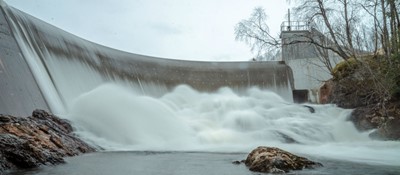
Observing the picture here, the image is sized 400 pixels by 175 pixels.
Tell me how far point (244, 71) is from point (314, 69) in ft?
14.8

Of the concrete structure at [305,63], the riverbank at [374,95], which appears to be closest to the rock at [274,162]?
the riverbank at [374,95]

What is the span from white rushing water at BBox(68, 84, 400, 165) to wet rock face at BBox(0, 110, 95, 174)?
31.6 inches

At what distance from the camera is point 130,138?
970cm

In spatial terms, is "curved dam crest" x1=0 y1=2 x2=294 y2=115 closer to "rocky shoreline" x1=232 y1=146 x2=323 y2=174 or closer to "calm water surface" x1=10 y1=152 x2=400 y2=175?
"calm water surface" x1=10 y1=152 x2=400 y2=175

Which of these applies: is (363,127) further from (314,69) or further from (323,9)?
(314,69)

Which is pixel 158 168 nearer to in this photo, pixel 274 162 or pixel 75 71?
pixel 274 162

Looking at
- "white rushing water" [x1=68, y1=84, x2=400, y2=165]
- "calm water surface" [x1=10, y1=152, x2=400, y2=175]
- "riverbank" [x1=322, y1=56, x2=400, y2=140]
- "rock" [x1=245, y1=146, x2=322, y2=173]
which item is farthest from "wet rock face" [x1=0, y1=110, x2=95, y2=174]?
"riverbank" [x1=322, y1=56, x2=400, y2=140]

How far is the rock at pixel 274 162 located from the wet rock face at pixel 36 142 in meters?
2.92

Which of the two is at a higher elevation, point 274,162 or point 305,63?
point 305,63

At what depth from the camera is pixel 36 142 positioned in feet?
20.1

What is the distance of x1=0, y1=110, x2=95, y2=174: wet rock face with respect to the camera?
16.3 feet

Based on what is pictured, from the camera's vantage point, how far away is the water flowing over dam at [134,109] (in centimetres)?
893

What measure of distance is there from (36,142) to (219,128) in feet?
24.7

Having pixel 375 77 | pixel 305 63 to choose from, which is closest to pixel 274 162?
pixel 375 77
